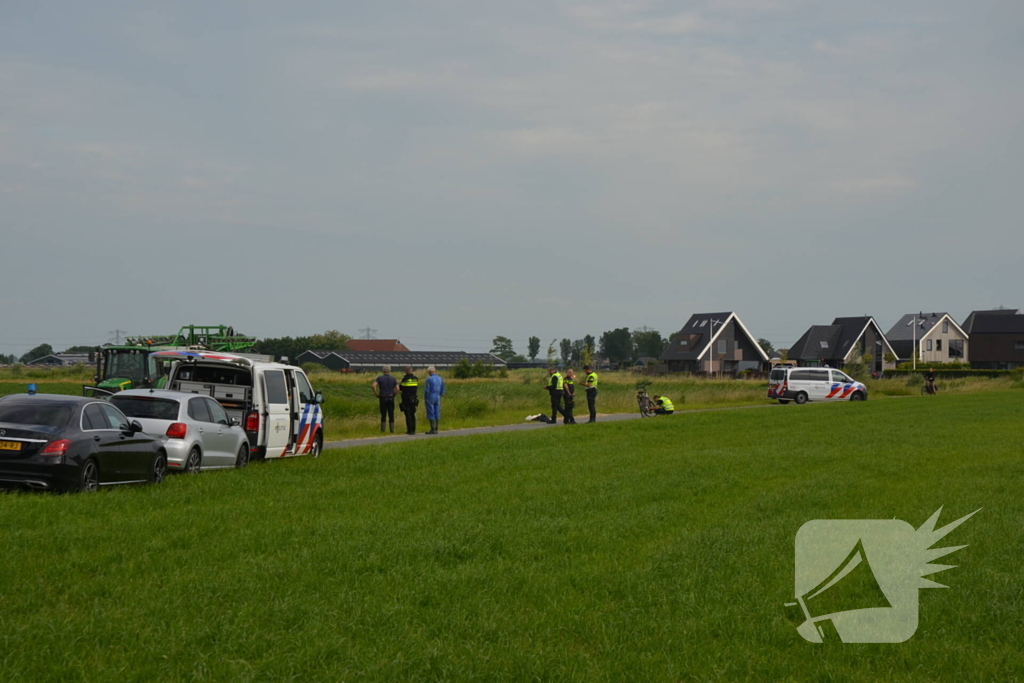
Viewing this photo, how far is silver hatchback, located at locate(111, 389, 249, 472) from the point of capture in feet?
52.0

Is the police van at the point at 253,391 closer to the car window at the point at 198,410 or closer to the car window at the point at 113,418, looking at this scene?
the car window at the point at 198,410

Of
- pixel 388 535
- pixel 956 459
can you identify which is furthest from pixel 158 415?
pixel 956 459

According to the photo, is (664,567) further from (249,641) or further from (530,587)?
(249,641)

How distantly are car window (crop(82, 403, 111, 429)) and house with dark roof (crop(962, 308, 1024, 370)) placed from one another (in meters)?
111

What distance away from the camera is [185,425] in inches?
631

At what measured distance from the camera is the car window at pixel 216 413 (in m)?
17.2

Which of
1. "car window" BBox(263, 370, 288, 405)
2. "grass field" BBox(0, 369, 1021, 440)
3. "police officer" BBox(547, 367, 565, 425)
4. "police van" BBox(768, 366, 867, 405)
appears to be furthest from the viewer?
"police van" BBox(768, 366, 867, 405)

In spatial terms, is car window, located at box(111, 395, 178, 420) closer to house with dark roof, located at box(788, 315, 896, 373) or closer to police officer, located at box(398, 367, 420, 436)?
police officer, located at box(398, 367, 420, 436)

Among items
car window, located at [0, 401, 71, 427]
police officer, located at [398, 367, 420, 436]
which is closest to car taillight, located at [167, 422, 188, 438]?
car window, located at [0, 401, 71, 427]

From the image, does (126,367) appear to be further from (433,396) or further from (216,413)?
(216,413)

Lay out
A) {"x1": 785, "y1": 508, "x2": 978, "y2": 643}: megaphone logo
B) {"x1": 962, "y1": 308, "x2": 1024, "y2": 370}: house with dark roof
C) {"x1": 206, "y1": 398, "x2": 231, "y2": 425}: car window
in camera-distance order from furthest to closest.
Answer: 1. {"x1": 962, "y1": 308, "x2": 1024, "y2": 370}: house with dark roof
2. {"x1": 206, "y1": 398, "x2": 231, "y2": 425}: car window
3. {"x1": 785, "y1": 508, "x2": 978, "y2": 643}: megaphone logo

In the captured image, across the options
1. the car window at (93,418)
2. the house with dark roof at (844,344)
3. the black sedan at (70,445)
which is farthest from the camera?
the house with dark roof at (844,344)

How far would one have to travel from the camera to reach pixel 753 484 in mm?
15383

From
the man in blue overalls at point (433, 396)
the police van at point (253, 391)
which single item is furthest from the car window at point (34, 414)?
the man in blue overalls at point (433, 396)
